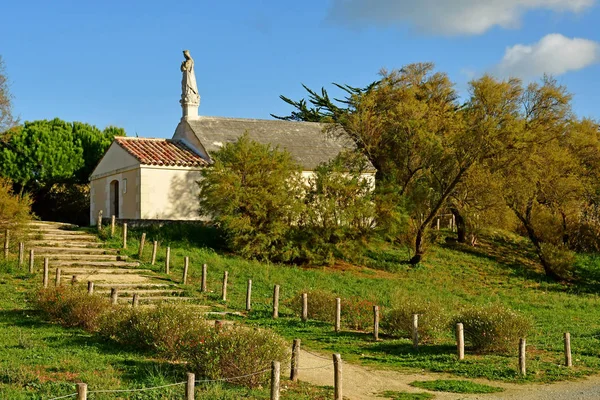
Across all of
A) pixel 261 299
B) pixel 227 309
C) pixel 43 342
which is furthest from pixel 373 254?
pixel 43 342

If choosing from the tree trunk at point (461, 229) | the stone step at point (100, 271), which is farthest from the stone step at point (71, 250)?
the tree trunk at point (461, 229)

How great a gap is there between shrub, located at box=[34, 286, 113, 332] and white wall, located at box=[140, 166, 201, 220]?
17313 mm

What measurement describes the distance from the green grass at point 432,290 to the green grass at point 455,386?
98 cm

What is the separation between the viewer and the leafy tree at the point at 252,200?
32.7 metres

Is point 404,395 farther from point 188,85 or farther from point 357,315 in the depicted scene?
point 188,85

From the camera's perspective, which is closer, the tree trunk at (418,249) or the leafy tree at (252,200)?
the leafy tree at (252,200)

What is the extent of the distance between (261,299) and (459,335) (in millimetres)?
9793

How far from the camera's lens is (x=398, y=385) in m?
15.1

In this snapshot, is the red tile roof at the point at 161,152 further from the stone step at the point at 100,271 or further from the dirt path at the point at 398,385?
the dirt path at the point at 398,385

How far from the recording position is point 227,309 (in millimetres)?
23219

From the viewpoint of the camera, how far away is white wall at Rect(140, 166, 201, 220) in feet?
120

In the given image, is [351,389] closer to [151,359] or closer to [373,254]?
[151,359]

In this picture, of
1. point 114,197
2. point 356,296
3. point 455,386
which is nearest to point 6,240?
point 114,197

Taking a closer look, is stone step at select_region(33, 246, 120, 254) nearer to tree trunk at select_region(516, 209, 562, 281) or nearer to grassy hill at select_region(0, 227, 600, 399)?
grassy hill at select_region(0, 227, 600, 399)
